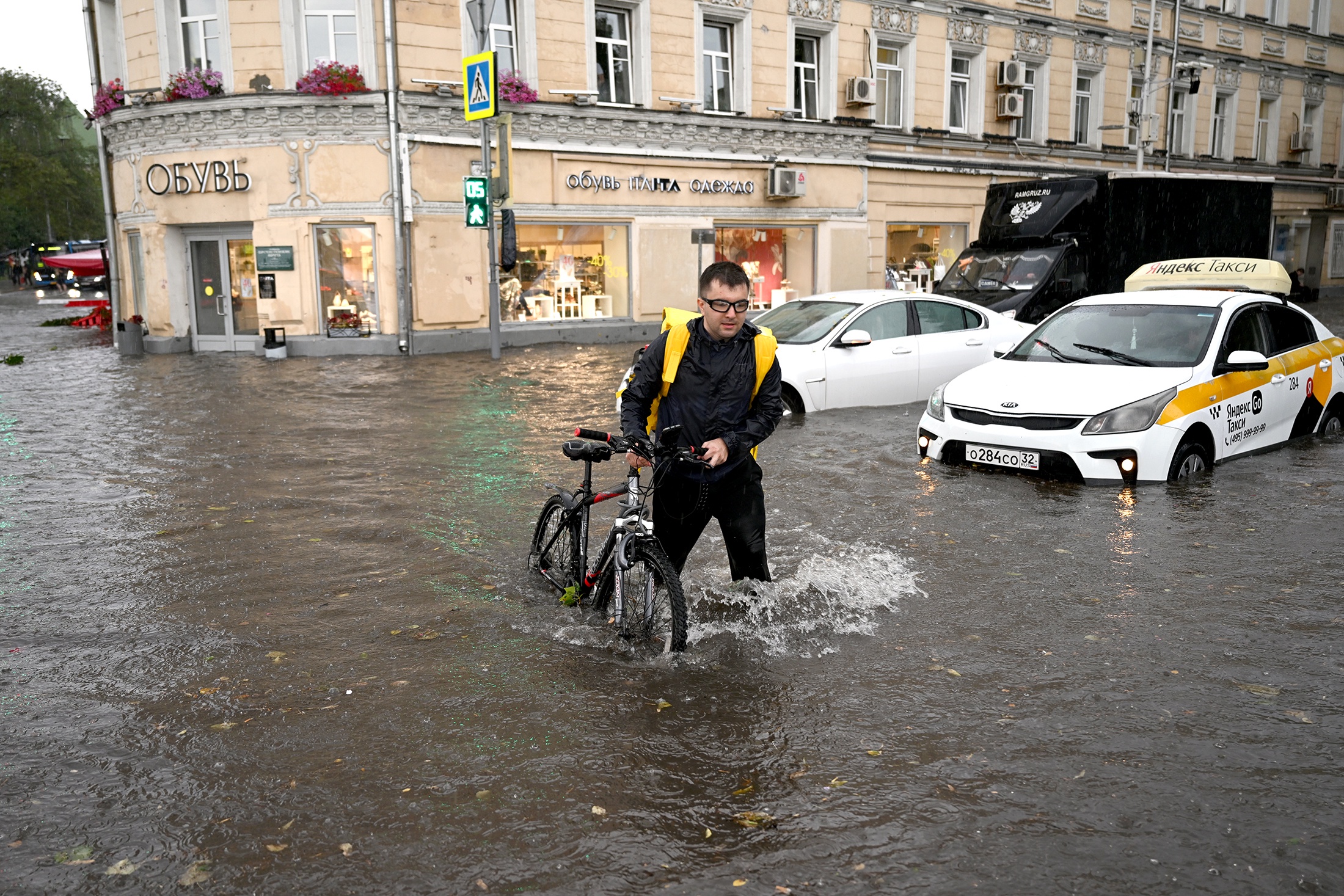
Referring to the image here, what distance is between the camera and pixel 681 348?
5.09 m

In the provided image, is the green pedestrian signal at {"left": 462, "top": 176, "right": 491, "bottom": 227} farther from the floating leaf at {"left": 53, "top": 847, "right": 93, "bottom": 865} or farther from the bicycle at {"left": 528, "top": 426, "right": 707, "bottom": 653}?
the floating leaf at {"left": 53, "top": 847, "right": 93, "bottom": 865}

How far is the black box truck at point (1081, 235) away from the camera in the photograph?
17.3 meters

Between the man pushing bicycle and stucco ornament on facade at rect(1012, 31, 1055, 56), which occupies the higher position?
stucco ornament on facade at rect(1012, 31, 1055, 56)

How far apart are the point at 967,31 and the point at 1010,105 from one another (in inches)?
88.4

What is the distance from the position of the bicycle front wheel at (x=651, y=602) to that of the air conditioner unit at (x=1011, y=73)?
2696cm

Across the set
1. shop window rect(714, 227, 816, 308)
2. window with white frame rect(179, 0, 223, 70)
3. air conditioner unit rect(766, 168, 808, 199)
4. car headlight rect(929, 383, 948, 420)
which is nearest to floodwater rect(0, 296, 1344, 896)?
car headlight rect(929, 383, 948, 420)

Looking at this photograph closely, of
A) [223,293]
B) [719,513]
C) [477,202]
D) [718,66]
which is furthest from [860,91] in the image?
[719,513]

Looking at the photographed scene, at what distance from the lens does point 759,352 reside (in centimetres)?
514

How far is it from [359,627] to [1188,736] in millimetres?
3989

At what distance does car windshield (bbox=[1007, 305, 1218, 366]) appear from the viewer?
9125 mm

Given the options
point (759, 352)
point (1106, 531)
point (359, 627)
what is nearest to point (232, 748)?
point (359, 627)

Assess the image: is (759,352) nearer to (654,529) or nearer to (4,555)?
(654,529)

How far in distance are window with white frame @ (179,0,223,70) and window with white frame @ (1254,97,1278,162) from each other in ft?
Answer: 111

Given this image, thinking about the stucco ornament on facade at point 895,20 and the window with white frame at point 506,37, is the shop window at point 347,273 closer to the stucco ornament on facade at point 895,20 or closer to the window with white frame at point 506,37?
the window with white frame at point 506,37
